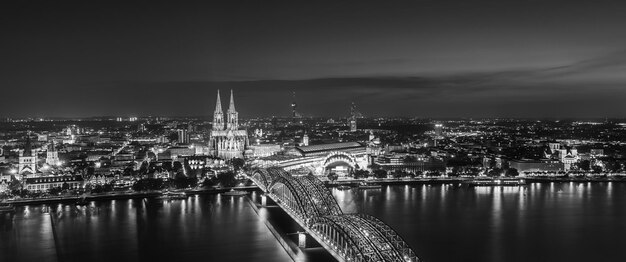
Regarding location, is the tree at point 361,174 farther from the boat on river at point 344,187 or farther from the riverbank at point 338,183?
the boat on river at point 344,187

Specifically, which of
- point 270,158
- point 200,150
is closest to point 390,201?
point 270,158

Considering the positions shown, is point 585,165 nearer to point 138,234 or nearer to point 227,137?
point 227,137

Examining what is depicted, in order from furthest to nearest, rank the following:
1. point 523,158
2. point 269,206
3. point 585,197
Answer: point 523,158, point 585,197, point 269,206

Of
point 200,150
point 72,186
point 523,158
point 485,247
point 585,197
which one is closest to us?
point 485,247

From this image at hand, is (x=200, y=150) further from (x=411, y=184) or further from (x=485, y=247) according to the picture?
(x=485, y=247)

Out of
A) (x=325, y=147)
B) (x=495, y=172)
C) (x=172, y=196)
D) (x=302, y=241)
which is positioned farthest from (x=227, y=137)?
(x=302, y=241)

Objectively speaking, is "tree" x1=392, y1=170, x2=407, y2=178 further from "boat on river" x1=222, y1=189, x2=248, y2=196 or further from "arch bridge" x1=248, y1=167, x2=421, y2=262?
"arch bridge" x1=248, y1=167, x2=421, y2=262

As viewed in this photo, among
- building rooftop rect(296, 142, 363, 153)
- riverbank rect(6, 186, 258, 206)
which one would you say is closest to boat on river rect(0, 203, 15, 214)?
riverbank rect(6, 186, 258, 206)
